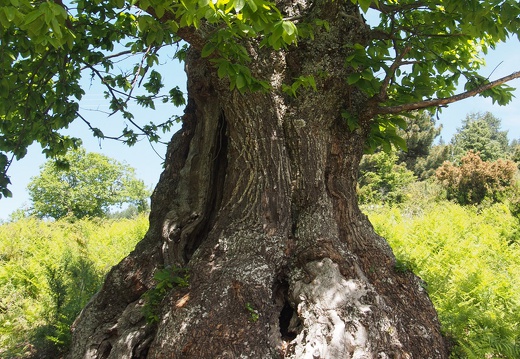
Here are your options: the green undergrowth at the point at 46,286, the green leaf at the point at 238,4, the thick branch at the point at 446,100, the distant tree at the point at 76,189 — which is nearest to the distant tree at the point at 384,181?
the green undergrowth at the point at 46,286

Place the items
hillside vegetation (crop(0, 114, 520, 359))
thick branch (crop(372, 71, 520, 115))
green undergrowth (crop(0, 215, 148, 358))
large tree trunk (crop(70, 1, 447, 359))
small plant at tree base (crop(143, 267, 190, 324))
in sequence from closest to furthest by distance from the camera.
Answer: large tree trunk (crop(70, 1, 447, 359)) → small plant at tree base (crop(143, 267, 190, 324)) → thick branch (crop(372, 71, 520, 115)) → hillside vegetation (crop(0, 114, 520, 359)) → green undergrowth (crop(0, 215, 148, 358))

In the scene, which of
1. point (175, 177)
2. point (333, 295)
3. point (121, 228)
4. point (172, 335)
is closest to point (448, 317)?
point (333, 295)

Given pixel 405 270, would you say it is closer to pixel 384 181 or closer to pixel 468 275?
pixel 468 275

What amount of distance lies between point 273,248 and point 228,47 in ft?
6.01

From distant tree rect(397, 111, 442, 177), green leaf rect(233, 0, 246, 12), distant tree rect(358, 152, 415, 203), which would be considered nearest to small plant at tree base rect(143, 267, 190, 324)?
green leaf rect(233, 0, 246, 12)

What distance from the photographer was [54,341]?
5410 mm

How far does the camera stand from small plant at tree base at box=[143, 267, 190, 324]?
3973 mm

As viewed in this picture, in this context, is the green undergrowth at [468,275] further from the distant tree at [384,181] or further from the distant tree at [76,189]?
the distant tree at [76,189]

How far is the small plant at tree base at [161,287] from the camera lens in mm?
3973

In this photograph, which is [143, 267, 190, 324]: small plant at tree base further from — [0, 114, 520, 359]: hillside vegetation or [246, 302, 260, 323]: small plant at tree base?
[246, 302, 260, 323]: small plant at tree base

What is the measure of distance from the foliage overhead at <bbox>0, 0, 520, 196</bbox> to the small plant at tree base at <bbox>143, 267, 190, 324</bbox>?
180 centimetres

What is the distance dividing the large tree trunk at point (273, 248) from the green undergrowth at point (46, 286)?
142 cm

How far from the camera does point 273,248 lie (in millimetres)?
4121

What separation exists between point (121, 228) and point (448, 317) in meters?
9.66
